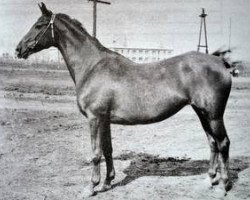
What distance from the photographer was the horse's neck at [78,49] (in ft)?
15.9

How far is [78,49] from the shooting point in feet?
16.0

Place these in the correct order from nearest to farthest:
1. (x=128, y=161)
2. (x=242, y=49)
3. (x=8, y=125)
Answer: (x=242, y=49) < (x=128, y=161) < (x=8, y=125)

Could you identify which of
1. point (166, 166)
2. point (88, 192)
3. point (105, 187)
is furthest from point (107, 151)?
point (166, 166)

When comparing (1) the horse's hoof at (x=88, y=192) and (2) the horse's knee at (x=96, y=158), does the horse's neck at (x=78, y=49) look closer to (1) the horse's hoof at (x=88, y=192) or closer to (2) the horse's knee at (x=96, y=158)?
(2) the horse's knee at (x=96, y=158)

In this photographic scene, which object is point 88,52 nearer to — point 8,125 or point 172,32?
point 172,32

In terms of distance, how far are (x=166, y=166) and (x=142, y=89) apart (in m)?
2.06

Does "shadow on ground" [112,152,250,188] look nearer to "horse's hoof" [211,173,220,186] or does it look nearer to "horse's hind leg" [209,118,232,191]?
"horse's hoof" [211,173,220,186]

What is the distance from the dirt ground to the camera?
4.89 m

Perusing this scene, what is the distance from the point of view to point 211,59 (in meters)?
4.66

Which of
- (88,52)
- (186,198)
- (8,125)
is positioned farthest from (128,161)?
(8,125)

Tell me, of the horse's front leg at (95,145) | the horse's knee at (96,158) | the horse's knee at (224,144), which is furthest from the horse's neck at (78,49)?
the horse's knee at (224,144)

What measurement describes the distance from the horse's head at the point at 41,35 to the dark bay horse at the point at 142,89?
0.6 inches

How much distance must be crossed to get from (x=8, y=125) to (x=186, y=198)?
5990mm

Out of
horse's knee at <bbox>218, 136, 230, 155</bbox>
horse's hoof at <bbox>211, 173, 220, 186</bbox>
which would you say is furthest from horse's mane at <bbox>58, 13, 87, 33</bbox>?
horse's hoof at <bbox>211, 173, 220, 186</bbox>
